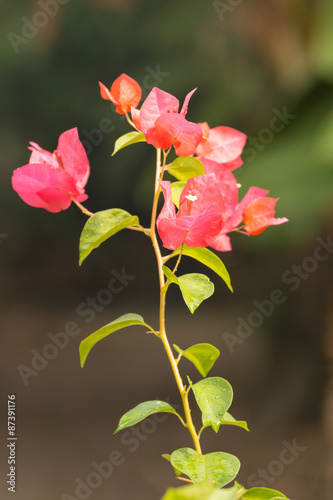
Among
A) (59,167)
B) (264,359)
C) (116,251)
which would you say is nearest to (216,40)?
(116,251)

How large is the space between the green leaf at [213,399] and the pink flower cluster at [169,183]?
9 centimetres

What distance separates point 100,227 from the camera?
0.35 meters

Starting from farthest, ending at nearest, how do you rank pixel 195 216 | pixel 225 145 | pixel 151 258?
pixel 151 258 < pixel 225 145 < pixel 195 216

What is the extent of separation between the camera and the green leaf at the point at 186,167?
0.36 m

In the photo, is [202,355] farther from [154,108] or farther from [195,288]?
[154,108]

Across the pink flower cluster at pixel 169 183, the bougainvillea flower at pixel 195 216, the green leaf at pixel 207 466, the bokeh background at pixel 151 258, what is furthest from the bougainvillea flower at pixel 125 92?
the bokeh background at pixel 151 258

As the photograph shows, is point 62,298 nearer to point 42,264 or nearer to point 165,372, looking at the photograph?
point 42,264

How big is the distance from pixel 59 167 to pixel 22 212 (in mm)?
2456

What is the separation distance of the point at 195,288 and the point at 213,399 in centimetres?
7

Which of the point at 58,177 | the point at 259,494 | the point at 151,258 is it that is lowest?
the point at 151,258

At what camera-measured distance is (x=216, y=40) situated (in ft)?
8.15

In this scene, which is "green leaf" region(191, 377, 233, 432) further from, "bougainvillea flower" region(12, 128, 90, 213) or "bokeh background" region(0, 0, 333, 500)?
"bokeh background" region(0, 0, 333, 500)

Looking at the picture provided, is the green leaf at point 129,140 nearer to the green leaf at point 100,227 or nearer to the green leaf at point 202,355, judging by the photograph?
the green leaf at point 100,227

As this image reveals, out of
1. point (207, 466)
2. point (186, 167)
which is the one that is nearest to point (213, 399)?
point (207, 466)
